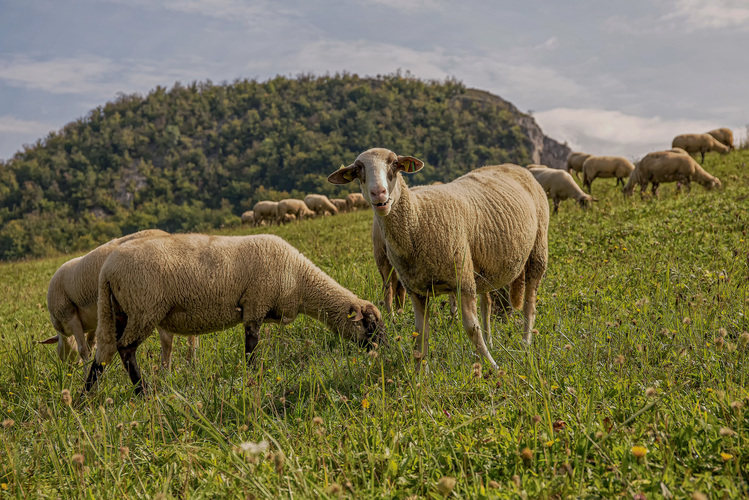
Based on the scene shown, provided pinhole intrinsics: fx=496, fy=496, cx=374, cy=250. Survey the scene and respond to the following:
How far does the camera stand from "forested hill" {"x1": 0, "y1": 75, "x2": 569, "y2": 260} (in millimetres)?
70438

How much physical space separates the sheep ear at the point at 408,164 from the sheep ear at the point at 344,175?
1.18 ft

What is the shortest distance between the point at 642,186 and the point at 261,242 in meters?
13.3

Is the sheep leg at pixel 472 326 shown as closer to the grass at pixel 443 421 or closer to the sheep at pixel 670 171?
the grass at pixel 443 421

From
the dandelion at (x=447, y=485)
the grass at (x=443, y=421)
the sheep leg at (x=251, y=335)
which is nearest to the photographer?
the dandelion at (x=447, y=485)

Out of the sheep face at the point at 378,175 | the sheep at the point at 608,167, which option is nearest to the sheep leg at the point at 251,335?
the sheep face at the point at 378,175

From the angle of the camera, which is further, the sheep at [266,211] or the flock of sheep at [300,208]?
the sheep at [266,211]

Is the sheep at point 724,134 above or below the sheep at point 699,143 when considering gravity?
above

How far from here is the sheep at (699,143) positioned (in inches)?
851

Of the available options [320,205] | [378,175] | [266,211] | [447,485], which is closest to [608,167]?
[378,175]

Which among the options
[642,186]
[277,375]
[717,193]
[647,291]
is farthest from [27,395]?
[642,186]

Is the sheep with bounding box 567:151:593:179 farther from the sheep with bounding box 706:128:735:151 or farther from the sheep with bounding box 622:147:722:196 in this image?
the sheep with bounding box 622:147:722:196

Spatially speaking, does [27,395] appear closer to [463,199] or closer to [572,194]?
[463,199]

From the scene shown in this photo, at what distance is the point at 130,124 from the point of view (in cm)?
9562

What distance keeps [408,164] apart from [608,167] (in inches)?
677
